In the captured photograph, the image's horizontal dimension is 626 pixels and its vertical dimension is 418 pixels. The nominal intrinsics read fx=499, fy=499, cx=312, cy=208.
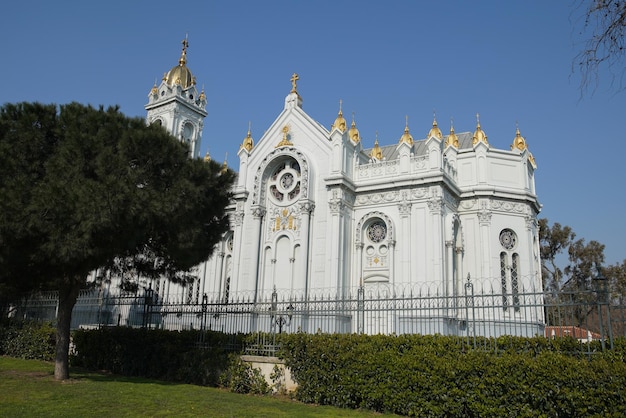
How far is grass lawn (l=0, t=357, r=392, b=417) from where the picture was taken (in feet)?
35.2

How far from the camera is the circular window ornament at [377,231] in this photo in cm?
2811

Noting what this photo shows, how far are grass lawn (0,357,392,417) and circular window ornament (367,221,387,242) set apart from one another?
15315 millimetres

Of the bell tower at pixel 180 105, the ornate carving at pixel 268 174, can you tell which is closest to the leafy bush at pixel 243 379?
the ornate carving at pixel 268 174

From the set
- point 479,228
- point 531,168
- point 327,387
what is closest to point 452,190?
point 479,228

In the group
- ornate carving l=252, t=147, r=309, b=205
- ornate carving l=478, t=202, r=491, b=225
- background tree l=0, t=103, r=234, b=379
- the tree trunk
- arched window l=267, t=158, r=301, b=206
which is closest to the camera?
background tree l=0, t=103, r=234, b=379

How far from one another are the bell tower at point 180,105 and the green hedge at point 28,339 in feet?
76.3

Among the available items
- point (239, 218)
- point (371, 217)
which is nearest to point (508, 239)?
point (371, 217)

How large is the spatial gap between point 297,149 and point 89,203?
17.6 metres

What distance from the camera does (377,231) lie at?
2842 cm

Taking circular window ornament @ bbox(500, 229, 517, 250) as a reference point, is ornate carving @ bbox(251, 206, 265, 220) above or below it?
above

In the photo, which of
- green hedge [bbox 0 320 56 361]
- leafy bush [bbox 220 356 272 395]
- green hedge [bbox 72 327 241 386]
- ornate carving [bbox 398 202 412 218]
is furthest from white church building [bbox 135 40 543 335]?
leafy bush [bbox 220 356 272 395]

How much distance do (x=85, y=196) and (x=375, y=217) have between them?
18091 millimetres

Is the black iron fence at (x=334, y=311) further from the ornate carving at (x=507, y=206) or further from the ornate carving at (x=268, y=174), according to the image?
the ornate carving at (x=268, y=174)

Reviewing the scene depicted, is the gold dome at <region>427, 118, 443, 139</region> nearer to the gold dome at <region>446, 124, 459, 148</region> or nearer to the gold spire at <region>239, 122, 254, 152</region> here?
the gold dome at <region>446, 124, 459, 148</region>
